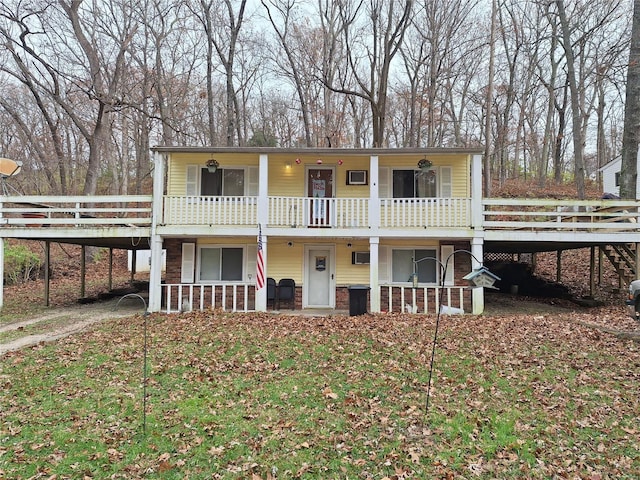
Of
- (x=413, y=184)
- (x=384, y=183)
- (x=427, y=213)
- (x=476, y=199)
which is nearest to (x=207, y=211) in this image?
(x=384, y=183)

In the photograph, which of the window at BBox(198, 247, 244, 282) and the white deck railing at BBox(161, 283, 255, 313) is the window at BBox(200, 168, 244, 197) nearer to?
the window at BBox(198, 247, 244, 282)

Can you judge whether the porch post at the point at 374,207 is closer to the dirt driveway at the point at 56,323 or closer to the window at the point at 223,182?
the window at the point at 223,182

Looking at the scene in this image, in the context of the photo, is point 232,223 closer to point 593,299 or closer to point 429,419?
point 429,419

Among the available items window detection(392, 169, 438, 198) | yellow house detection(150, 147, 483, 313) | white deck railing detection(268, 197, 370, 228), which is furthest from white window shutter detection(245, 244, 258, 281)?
window detection(392, 169, 438, 198)

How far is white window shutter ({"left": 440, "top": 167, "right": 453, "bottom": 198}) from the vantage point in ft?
45.4

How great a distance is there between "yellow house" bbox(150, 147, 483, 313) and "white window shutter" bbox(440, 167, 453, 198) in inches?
1.3

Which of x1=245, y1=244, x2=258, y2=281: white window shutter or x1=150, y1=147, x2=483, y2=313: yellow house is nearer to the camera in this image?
x1=150, y1=147, x2=483, y2=313: yellow house

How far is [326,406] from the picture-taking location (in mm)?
5734

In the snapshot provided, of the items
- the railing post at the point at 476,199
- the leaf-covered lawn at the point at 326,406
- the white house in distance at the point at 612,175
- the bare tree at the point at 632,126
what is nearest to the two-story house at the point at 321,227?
the railing post at the point at 476,199

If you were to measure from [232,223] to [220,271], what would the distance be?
204 cm

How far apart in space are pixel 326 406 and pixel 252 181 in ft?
31.7

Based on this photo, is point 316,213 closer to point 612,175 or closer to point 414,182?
point 414,182

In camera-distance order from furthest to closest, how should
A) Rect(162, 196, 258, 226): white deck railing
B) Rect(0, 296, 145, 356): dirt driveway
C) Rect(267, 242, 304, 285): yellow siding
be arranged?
Rect(267, 242, 304, 285): yellow siding < Rect(162, 196, 258, 226): white deck railing < Rect(0, 296, 145, 356): dirt driveway

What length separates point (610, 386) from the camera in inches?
241
